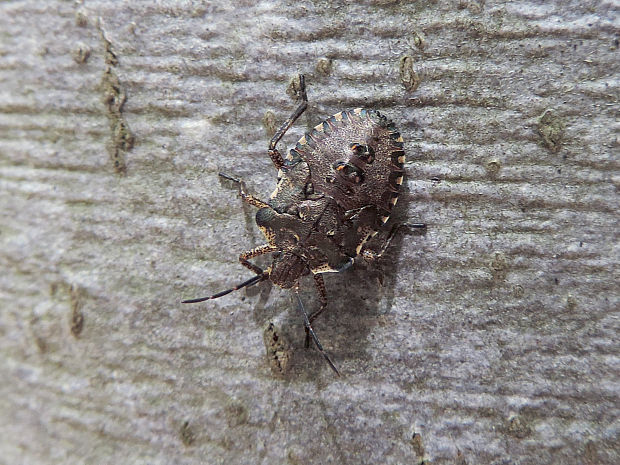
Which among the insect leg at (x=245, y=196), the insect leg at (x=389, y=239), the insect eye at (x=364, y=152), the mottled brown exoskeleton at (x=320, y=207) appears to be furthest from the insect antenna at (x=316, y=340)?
the insect eye at (x=364, y=152)

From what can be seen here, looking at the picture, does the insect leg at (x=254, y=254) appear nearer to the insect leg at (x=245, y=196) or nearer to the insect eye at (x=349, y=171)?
the insect leg at (x=245, y=196)

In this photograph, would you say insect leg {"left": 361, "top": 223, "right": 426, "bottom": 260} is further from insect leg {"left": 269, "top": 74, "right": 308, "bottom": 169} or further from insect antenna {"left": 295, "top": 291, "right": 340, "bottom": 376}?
insect leg {"left": 269, "top": 74, "right": 308, "bottom": 169}

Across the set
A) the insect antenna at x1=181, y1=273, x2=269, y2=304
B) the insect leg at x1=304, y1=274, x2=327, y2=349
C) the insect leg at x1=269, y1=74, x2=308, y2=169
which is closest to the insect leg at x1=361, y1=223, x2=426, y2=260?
the insect leg at x1=304, y1=274, x2=327, y2=349

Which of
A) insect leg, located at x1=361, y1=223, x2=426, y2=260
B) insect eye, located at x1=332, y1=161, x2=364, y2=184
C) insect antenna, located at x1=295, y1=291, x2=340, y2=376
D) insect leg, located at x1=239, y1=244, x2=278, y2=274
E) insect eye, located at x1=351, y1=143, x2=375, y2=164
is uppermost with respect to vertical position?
insect eye, located at x1=351, y1=143, x2=375, y2=164

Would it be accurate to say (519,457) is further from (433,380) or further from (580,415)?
(433,380)

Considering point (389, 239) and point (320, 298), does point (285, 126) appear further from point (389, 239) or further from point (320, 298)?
point (320, 298)

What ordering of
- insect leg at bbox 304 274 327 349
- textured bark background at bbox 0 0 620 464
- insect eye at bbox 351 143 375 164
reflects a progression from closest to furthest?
textured bark background at bbox 0 0 620 464, insect eye at bbox 351 143 375 164, insect leg at bbox 304 274 327 349

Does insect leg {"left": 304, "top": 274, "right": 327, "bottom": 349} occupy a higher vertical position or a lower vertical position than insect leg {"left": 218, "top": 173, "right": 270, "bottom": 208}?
lower

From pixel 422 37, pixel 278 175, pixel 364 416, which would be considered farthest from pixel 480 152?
pixel 364 416

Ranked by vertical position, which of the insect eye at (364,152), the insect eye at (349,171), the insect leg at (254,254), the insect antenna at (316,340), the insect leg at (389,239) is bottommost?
the insect antenna at (316,340)
